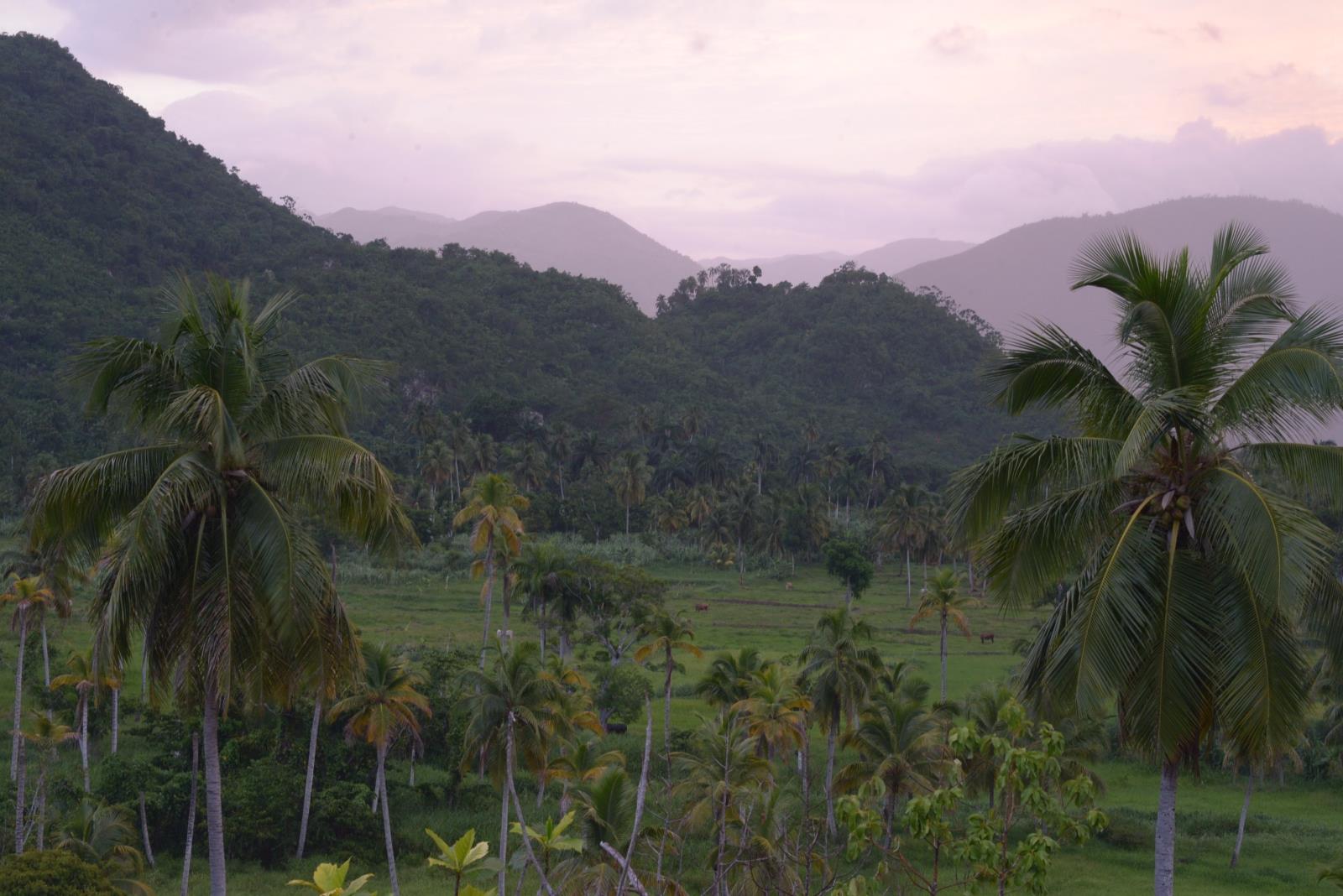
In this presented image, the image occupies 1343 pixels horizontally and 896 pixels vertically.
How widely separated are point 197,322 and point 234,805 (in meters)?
27.9

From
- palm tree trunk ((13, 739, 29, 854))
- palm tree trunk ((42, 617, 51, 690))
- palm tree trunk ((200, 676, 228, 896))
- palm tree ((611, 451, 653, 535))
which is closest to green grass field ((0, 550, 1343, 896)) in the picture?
palm tree trunk ((42, 617, 51, 690))

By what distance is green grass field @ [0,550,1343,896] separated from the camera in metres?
34.9

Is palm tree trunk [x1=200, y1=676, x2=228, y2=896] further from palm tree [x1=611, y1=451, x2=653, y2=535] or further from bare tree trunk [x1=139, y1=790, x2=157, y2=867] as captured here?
palm tree [x1=611, y1=451, x2=653, y2=535]

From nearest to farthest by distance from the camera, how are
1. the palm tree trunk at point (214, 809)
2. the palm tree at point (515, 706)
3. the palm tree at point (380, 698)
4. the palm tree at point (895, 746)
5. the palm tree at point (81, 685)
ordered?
the palm tree trunk at point (214, 809)
the palm tree at point (515, 706)
the palm tree at point (380, 698)
the palm tree at point (895, 746)
the palm tree at point (81, 685)

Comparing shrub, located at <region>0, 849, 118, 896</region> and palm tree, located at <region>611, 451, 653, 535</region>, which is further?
palm tree, located at <region>611, 451, 653, 535</region>

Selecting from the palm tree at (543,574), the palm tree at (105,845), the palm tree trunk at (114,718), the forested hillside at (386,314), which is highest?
the forested hillside at (386,314)

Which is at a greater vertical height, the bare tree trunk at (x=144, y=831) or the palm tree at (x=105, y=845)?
the palm tree at (x=105, y=845)

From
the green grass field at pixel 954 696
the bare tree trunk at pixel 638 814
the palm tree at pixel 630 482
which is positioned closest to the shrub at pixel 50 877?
the bare tree trunk at pixel 638 814

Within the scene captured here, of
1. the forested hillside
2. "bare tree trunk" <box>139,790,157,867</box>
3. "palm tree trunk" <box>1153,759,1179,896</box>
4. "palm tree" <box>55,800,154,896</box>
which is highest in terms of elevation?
the forested hillside

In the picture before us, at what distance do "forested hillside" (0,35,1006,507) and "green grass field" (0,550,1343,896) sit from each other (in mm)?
46390

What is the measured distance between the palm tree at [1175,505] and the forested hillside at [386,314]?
353ft

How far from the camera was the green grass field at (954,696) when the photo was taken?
34.9 metres

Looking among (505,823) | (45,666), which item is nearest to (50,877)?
(505,823)

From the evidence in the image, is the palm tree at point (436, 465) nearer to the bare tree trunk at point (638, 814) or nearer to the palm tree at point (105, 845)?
the palm tree at point (105, 845)
